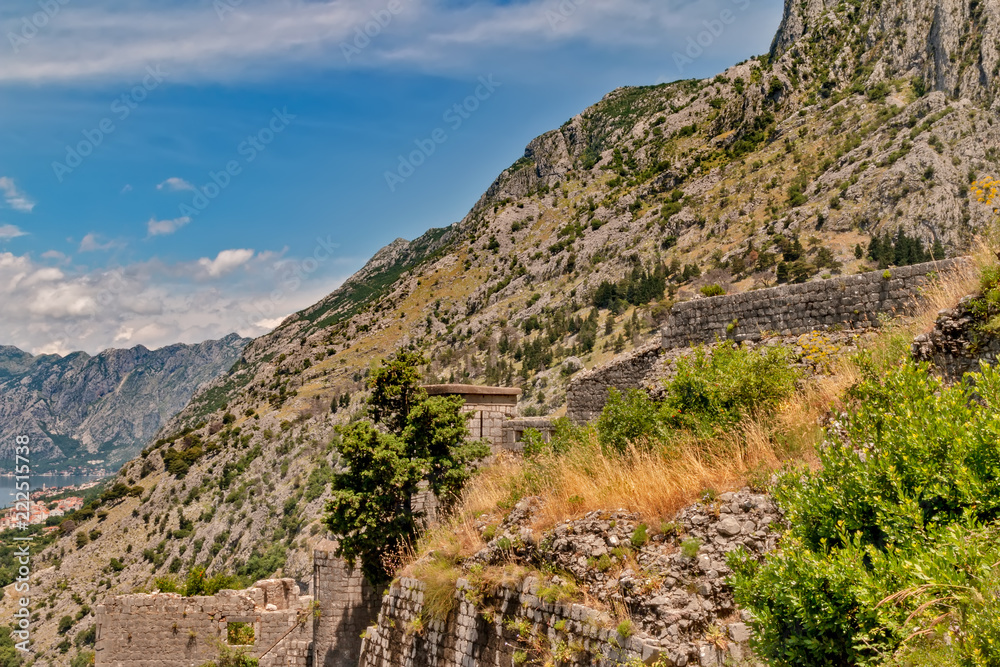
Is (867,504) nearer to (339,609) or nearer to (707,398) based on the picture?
(707,398)

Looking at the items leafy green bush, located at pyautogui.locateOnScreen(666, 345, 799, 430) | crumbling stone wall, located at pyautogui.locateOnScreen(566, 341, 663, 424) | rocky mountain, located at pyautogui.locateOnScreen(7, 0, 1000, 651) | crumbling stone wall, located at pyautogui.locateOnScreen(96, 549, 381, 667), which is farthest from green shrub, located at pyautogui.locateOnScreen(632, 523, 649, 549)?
rocky mountain, located at pyautogui.locateOnScreen(7, 0, 1000, 651)

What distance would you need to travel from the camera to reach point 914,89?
54750 millimetres

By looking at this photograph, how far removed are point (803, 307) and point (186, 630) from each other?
16.0m

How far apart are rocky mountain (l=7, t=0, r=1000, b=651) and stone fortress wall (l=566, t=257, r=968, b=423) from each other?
23.9m

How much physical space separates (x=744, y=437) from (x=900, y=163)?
46934mm

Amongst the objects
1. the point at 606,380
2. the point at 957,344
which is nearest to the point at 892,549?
the point at 957,344

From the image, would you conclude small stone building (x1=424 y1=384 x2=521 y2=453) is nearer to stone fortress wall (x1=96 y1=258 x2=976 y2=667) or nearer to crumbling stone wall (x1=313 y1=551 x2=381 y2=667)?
stone fortress wall (x1=96 y1=258 x2=976 y2=667)

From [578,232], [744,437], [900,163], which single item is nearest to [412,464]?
[744,437]

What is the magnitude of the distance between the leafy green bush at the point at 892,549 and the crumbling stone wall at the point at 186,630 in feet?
47.6

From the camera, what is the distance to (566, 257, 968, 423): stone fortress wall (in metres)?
9.91

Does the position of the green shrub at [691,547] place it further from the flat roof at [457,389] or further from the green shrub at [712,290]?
the flat roof at [457,389]

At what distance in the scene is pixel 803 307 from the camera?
1092 cm

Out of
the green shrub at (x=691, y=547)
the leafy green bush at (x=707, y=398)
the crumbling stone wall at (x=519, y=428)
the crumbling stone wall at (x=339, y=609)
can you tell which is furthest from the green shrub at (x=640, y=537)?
the crumbling stone wall at (x=339, y=609)

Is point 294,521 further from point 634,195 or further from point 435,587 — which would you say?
point 634,195
